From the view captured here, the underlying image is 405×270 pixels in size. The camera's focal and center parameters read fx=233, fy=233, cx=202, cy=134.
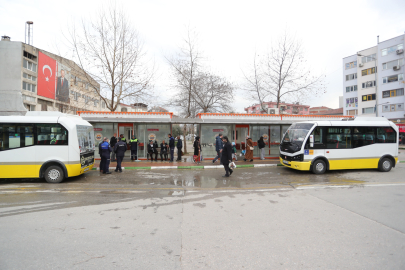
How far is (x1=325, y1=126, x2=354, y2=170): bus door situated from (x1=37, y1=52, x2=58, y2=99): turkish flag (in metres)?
42.9

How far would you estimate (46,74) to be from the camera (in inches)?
1615

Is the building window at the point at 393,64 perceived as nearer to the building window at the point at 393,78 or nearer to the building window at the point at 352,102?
the building window at the point at 393,78

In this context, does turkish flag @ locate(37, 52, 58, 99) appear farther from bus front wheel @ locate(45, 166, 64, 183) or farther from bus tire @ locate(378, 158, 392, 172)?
bus tire @ locate(378, 158, 392, 172)

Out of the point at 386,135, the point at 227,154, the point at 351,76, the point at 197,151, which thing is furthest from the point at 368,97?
the point at 227,154

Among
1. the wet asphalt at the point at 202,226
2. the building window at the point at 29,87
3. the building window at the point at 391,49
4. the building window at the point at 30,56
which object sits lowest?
the wet asphalt at the point at 202,226

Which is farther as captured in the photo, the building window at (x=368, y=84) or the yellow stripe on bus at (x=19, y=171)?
the building window at (x=368, y=84)

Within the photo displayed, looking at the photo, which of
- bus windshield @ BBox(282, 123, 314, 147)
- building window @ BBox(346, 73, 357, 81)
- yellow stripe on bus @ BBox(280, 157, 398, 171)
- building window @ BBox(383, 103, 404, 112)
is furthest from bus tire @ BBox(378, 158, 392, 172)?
building window @ BBox(346, 73, 357, 81)

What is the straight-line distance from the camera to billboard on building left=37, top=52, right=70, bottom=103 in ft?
130

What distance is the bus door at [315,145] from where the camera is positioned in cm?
1055

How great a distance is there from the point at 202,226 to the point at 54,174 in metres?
7.07

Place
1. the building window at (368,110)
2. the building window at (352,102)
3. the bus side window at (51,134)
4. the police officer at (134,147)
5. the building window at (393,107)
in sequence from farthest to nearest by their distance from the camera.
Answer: the building window at (352,102)
the building window at (368,110)
the building window at (393,107)
the police officer at (134,147)
the bus side window at (51,134)

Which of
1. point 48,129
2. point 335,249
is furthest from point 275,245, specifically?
point 48,129

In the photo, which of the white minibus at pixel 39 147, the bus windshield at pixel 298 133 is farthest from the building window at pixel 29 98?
the bus windshield at pixel 298 133

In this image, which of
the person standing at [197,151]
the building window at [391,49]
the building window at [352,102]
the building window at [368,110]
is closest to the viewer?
the person standing at [197,151]
